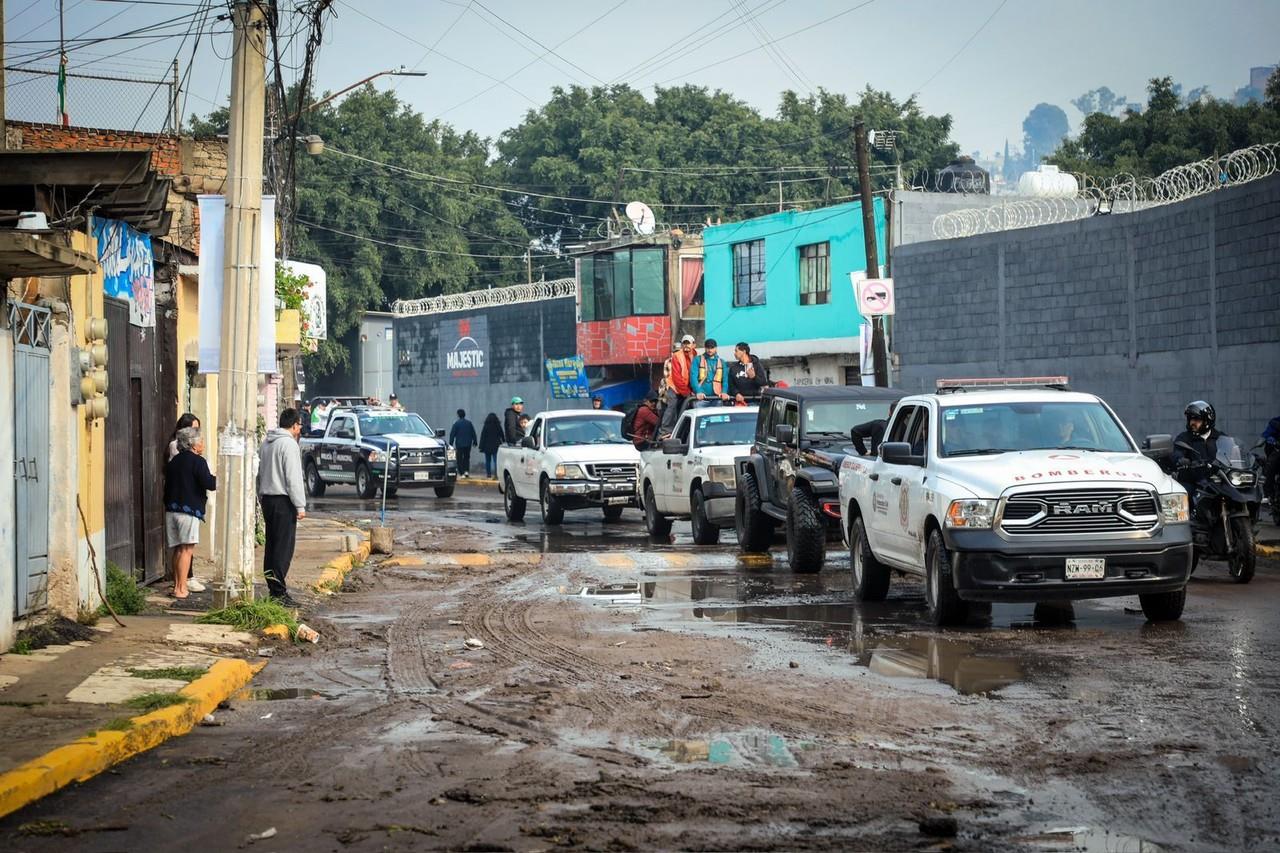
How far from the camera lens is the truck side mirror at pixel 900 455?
13398 millimetres

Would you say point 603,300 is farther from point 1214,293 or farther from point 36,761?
point 36,761

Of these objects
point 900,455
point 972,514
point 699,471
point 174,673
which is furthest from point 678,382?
point 174,673

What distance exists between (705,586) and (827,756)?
29.9 feet

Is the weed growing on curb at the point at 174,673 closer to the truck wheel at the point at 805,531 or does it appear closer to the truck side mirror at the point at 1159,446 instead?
the truck side mirror at the point at 1159,446

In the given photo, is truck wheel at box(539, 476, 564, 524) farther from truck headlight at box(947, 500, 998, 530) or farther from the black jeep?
truck headlight at box(947, 500, 998, 530)

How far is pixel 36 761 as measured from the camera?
24.9ft

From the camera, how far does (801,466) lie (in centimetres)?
1853

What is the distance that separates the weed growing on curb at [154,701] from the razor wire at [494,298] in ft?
146

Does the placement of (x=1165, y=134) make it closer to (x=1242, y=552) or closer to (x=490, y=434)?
(x=490, y=434)

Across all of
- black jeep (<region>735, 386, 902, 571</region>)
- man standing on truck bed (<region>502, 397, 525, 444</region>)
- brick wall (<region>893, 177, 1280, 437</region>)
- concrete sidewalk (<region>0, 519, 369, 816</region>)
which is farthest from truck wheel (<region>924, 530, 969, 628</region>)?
man standing on truck bed (<region>502, 397, 525, 444</region>)

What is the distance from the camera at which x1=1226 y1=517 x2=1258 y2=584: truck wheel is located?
1605 centimetres

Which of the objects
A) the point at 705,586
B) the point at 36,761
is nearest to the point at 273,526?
the point at 705,586

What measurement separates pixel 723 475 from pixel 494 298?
37711mm

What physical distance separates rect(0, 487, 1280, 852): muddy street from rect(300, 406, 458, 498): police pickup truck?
21497 millimetres
